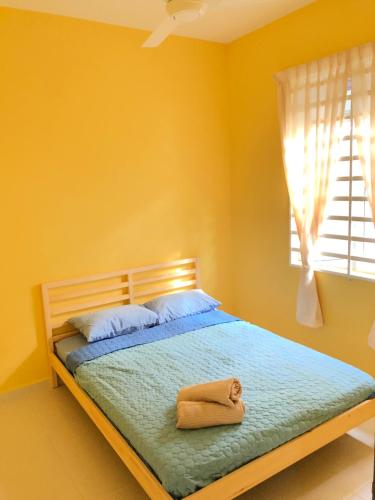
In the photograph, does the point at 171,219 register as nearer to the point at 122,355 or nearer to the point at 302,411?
the point at 122,355

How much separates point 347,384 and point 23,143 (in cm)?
261

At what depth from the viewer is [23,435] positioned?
265cm

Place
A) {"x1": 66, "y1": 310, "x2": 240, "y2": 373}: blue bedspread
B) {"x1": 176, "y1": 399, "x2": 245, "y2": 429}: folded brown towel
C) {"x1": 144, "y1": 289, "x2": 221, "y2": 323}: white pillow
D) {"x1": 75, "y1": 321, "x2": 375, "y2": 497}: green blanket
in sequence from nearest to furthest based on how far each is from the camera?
1. {"x1": 75, "y1": 321, "x2": 375, "y2": 497}: green blanket
2. {"x1": 176, "y1": 399, "x2": 245, "y2": 429}: folded brown towel
3. {"x1": 66, "y1": 310, "x2": 240, "y2": 373}: blue bedspread
4. {"x1": 144, "y1": 289, "x2": 221, "y2": 323}: white pillow

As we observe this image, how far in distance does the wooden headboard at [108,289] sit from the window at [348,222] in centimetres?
127

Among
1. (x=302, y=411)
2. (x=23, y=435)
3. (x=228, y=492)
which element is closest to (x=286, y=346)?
(x=302, y=411)

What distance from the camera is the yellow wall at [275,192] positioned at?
2.85m

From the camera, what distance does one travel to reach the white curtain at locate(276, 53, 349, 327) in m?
2.79

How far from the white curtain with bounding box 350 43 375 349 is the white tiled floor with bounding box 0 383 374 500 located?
81cm

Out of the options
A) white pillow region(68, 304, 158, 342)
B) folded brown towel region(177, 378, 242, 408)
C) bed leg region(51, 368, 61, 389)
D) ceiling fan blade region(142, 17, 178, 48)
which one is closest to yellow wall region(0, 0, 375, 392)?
bed leg region(51, 368, 61, 389)

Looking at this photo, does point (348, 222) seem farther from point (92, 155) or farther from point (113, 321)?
point (92, 155)

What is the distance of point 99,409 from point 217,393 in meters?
0.78

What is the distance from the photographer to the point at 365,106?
259 centimetres

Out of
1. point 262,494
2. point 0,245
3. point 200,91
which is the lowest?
point 262,494

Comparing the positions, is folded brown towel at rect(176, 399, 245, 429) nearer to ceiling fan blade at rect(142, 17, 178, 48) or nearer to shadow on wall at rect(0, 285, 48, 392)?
shadow on wall at rect(0, 285, 48, 392)
